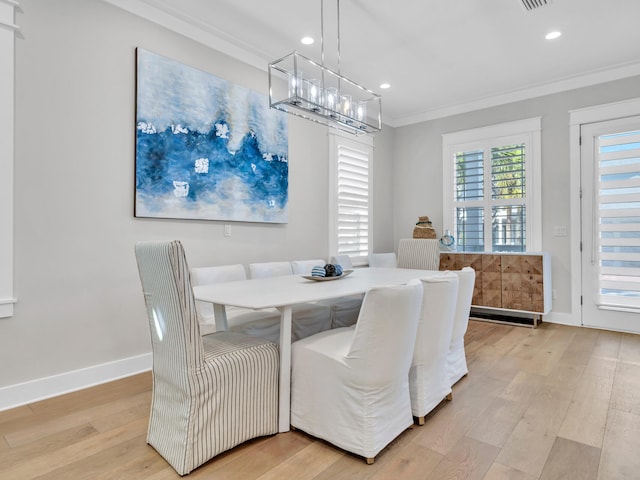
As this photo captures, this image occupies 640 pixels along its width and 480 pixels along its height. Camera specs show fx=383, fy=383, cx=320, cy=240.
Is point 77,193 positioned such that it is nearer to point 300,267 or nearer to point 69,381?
point 69,381

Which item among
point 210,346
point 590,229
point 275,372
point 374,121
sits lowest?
point 275,372

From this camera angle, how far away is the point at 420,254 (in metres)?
4.55

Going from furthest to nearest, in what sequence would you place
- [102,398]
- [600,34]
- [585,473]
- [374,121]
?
[374,121], [600,34], [102,398], [585,473]

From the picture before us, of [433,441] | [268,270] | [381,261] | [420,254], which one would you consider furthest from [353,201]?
[433,441]

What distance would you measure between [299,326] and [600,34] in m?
3.73

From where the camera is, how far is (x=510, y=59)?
395cm

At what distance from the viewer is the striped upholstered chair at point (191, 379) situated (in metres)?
1.69

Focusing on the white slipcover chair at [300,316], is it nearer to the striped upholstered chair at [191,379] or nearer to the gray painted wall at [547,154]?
the striped upholstered chair at [191,379]

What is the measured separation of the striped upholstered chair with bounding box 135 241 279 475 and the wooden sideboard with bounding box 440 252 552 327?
349cm

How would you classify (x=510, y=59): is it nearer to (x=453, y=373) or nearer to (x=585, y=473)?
(x=453, y=373)

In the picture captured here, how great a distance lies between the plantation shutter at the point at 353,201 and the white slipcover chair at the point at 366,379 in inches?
114

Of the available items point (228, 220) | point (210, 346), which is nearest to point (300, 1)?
point (228, 220)

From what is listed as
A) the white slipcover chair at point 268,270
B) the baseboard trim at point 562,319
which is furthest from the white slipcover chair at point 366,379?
the baseboard trim at point 562,319

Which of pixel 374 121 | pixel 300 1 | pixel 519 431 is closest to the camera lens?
pixel 519 431
